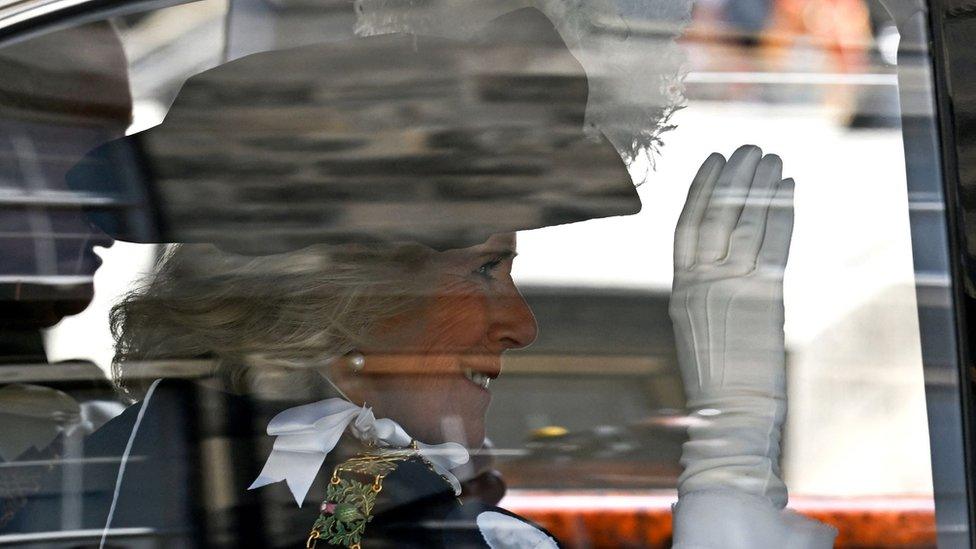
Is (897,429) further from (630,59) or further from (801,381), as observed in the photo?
(630,59)

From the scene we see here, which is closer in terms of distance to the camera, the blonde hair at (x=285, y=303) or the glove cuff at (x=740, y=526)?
the glove cuff at (x=740, y=526)

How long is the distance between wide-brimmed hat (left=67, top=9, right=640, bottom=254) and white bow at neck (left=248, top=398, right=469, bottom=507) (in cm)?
22

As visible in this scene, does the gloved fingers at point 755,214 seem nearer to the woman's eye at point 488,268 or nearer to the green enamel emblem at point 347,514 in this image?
the woman's eye at point 488,268

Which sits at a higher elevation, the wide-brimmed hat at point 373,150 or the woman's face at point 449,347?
the wide-brimmed hat at point 373,150

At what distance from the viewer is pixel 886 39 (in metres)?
1.49

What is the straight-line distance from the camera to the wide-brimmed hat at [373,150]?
1.58m

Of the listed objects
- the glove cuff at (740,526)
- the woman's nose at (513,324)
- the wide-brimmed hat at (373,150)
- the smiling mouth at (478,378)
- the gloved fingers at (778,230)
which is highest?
the wide-brimmed hat at (373,150)

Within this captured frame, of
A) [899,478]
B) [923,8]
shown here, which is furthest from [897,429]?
[923,8]

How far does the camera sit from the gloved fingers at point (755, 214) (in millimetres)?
1525

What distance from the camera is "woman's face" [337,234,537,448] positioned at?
1.59 m

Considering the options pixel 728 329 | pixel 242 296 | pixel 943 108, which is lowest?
pixel 728 329

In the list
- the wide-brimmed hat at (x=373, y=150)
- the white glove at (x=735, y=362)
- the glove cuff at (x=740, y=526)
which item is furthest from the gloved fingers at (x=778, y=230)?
the glove cuff at (x=740, y=526)

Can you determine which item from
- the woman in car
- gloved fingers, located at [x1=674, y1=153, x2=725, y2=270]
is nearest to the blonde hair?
the woman in car

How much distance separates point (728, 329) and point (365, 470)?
1.55ft
